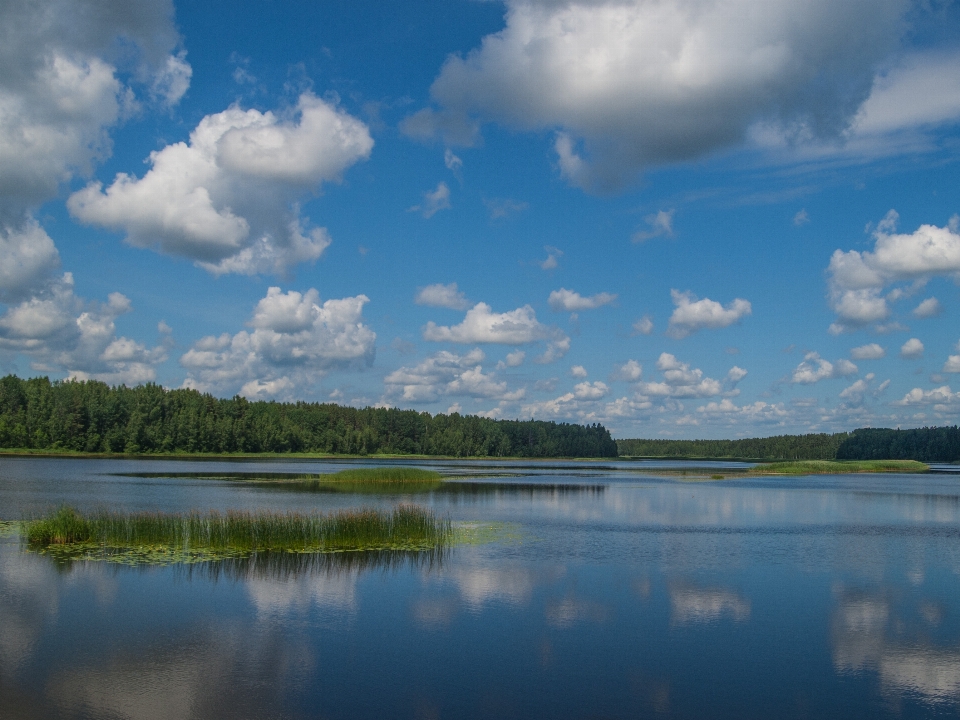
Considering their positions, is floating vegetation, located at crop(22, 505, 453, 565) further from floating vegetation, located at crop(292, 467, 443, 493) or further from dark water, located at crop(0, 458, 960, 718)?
floating vegetation, located at crop(292, 467, 443, 493)

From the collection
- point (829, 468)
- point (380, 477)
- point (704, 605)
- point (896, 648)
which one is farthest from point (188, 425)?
point (896, 648)

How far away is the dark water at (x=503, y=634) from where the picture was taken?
469 inches

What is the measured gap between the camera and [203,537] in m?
26.3

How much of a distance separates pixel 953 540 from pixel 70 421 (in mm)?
126582

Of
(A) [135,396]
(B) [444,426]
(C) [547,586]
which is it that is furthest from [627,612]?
(B) [444,426]

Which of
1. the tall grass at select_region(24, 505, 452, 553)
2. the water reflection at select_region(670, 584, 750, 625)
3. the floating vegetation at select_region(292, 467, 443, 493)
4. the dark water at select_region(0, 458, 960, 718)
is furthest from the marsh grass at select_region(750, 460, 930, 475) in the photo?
the water reflection at select_region(670, 584, 750, 625)

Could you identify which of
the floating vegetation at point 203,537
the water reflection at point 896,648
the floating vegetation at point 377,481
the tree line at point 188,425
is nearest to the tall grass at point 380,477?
the floating vegetation at point 377,481

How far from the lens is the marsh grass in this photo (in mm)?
101875

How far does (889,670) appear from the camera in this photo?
544 inches

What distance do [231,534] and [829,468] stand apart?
95.7 meters

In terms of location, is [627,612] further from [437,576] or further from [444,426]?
[444,426]

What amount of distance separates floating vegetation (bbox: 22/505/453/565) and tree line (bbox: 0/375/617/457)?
363 ft

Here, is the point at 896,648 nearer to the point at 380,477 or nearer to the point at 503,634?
the point at 503,634

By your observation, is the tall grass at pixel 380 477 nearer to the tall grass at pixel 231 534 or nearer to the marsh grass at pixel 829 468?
the tall grass at pixel 231 534
